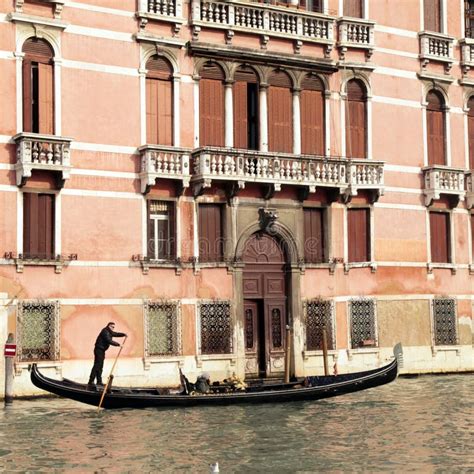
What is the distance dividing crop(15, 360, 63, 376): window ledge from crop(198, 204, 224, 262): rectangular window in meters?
4.31

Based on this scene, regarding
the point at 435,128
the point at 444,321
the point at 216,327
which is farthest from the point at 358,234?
the point at 216,327

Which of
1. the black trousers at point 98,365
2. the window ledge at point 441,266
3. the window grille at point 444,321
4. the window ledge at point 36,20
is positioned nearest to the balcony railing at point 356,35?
the window ledge at point 441,266

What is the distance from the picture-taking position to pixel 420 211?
2756 cm

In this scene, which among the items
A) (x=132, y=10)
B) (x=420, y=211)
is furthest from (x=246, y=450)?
(x=420, y=211)

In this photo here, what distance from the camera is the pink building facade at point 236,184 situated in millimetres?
22094

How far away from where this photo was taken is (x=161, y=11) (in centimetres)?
2383

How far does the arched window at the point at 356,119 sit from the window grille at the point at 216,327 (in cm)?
548

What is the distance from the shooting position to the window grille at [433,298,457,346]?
90.4 feet

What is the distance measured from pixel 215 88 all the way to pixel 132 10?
2.71 meters

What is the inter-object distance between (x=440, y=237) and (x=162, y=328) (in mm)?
8786

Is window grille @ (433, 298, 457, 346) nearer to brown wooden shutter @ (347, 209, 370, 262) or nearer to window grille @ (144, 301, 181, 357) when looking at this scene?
brown wooden shutter @ (347, 209, 370, 262)

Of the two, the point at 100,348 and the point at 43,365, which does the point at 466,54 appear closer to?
the point at 100,348

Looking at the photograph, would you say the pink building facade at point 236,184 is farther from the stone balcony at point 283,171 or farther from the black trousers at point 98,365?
the black trousers at point 98,365

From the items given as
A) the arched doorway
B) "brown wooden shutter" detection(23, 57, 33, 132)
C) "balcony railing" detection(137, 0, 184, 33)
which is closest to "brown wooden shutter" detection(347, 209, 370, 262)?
the arched doorway
